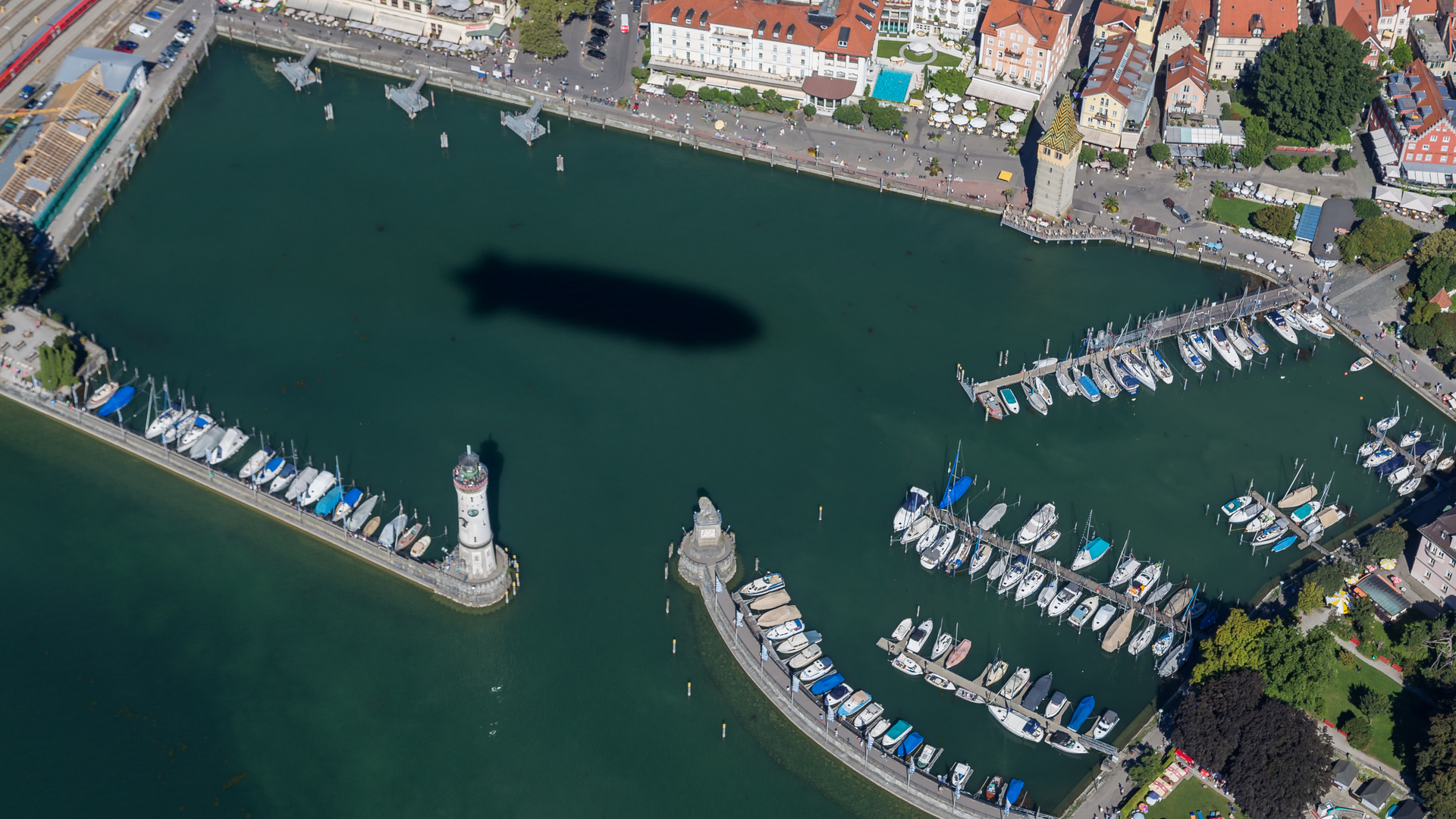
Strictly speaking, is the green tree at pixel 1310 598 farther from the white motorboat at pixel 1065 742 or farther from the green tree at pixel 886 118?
the green tree at pixel 886 118

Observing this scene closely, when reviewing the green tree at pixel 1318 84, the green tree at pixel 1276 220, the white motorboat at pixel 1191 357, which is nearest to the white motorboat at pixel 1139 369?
the white motorboat at pixel 1191 357

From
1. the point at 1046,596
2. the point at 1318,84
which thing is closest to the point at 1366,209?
the point at 1318,84

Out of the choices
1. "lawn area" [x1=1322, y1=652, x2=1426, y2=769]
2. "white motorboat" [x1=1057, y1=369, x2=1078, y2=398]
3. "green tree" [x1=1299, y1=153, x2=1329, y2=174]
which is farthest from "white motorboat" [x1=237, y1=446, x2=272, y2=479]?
"green tree" [x1=1299, y1=153, x2=1329, y2=174]

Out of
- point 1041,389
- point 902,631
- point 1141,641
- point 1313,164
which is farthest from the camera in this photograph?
point 1313,164

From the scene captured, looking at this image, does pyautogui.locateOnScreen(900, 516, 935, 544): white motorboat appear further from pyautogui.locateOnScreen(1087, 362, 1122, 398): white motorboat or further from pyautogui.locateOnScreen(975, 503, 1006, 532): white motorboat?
pyautogui.locateOnScreen(1087, 362, 1122, 398): white motorboat

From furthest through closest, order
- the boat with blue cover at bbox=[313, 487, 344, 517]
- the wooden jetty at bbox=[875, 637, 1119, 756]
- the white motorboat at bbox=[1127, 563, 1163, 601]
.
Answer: the boat with blue cover at bbox=[313, 487, 344, 517], the white motorboat at bbox=[1127, 563, 1163, 601], the wooden jetty at bbox=[875, 637, 1119, 756]

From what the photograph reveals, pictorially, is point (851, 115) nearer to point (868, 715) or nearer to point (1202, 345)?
point (1202, 345)
